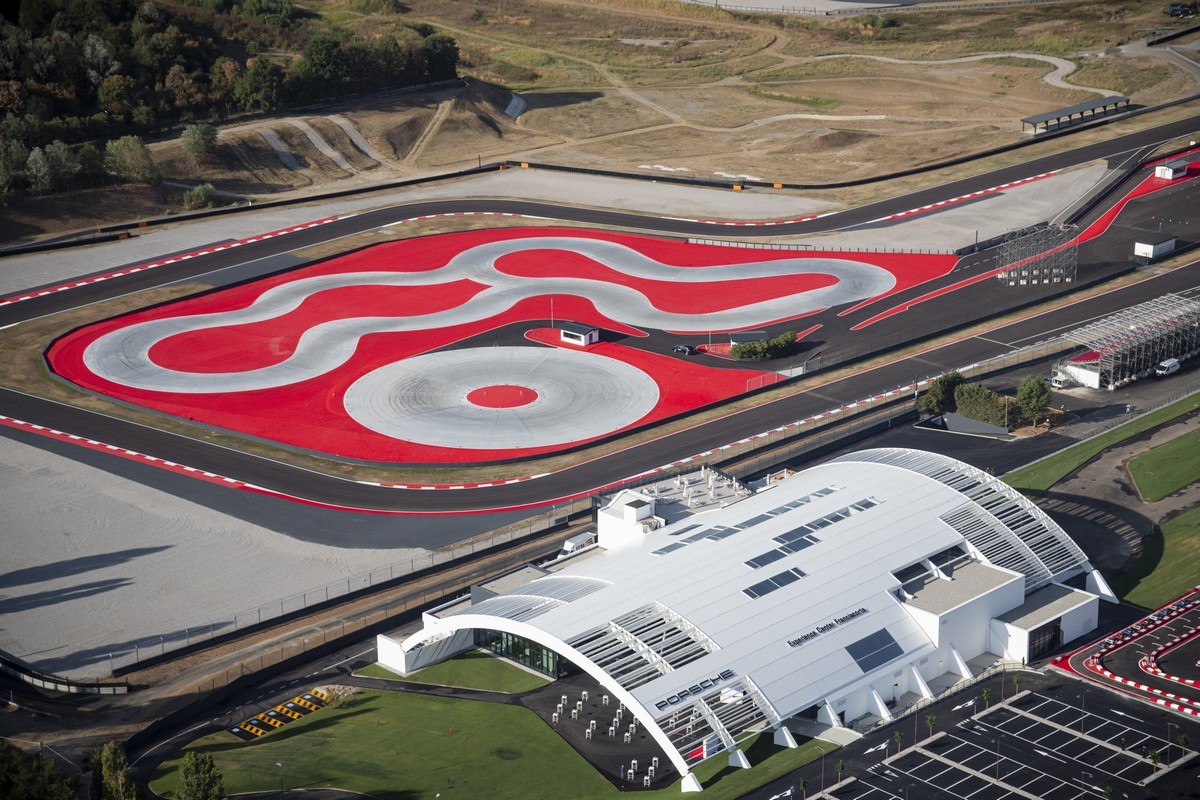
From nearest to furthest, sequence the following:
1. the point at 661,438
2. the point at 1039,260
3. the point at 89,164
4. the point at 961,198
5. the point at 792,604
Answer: the point at 792,604 → the point at 661,438 → the point at 1039,260 → the point at 89,164 → the point at 961,198

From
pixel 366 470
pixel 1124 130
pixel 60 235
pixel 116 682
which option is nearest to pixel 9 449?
pixel 366 470

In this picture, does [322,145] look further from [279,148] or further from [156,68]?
[156,68]

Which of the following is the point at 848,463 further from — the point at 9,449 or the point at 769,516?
the point at 9,449

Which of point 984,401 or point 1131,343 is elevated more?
point 1131,343

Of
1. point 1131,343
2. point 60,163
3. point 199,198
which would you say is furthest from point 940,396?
point 60,163

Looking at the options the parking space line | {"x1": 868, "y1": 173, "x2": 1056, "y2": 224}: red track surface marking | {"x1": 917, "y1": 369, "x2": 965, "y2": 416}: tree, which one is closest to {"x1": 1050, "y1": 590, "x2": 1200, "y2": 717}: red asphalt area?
the parking space line

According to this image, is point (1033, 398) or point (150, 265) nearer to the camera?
point (1033, 398)

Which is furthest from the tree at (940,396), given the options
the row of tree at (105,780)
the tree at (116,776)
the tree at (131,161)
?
the tree at (131,161)
